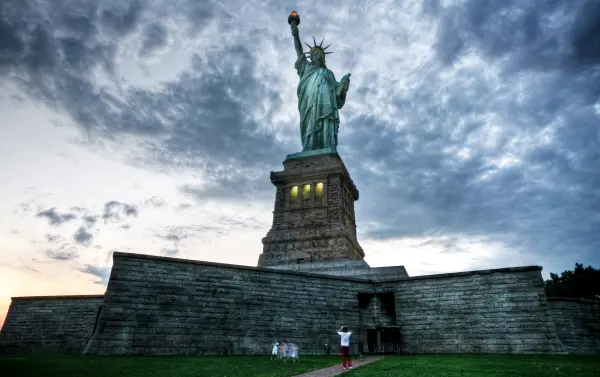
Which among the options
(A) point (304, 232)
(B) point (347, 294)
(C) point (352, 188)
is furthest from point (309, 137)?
(B) point (347, 294)

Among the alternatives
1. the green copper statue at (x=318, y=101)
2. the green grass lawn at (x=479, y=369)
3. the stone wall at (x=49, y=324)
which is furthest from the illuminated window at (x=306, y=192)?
A: the green grass lawn at (x=479, y=369)

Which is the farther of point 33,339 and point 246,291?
point 33,339

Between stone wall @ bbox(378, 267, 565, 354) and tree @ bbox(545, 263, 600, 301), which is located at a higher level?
tree @ bbox(545, 263, 600, 301)

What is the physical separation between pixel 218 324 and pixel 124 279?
5.25 metres

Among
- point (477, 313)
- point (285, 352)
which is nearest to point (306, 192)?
point (477, 313)

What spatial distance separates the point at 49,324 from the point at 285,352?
1613 centimetres

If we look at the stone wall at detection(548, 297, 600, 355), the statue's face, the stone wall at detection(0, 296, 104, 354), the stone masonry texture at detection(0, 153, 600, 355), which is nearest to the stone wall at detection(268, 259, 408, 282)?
the stone masonry texture at detection(0, 153, 600, 355)

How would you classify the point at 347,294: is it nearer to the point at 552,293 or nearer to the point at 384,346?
the point at 384,346

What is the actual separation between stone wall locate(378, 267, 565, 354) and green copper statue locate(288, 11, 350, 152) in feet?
64.0

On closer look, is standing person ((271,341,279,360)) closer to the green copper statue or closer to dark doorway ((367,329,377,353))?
dark doorway ((367,329,377,353))

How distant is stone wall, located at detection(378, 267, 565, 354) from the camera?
787 inches

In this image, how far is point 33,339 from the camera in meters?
23.0

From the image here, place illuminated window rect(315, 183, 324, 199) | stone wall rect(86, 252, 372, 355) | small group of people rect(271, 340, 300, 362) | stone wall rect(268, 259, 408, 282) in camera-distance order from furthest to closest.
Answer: illuminated window rect(315, 183, 324, 199) < stone wall rect(268, 259, 408, 282) < stone wall rect(86, 252, 372, 355) < small group of people rect(271, 340, 300, 362)

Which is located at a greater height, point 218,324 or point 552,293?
point 552,293
